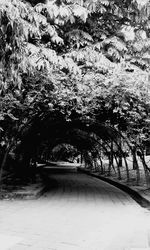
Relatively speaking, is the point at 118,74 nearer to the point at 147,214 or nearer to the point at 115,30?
the point at 115,30

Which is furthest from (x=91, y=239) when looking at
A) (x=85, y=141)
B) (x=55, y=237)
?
(x=85, y=141)

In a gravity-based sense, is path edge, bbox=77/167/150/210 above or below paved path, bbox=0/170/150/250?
above

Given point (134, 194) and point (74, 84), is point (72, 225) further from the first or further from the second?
point (134, 194)

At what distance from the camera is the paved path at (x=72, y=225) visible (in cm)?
704

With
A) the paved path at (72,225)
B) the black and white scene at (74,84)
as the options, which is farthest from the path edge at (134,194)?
the paved path at (72,225)

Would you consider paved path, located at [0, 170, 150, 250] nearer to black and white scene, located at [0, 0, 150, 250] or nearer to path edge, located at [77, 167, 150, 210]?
black and white scene, located at [0, 0, 150, 250]

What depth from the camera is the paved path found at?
7043 mm

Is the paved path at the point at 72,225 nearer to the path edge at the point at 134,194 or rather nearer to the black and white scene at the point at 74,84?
the black and white scene at the point at 74,84

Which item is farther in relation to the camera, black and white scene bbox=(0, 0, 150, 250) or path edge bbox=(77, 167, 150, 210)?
path edge bbox=(77, 167, 150, 210)

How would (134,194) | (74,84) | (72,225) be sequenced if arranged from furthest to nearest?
(134,194) → (74,84) → (72,225)

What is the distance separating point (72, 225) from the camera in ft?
30.1

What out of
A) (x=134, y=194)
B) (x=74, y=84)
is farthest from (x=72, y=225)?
(x=134, y=194)

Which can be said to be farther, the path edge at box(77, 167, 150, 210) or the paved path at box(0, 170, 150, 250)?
the path edge at box(77, 167, 150, 210)

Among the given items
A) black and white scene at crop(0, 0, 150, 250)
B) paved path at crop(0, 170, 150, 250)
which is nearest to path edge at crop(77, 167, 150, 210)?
black and white scene at crop(0, 0, 150, 250)
